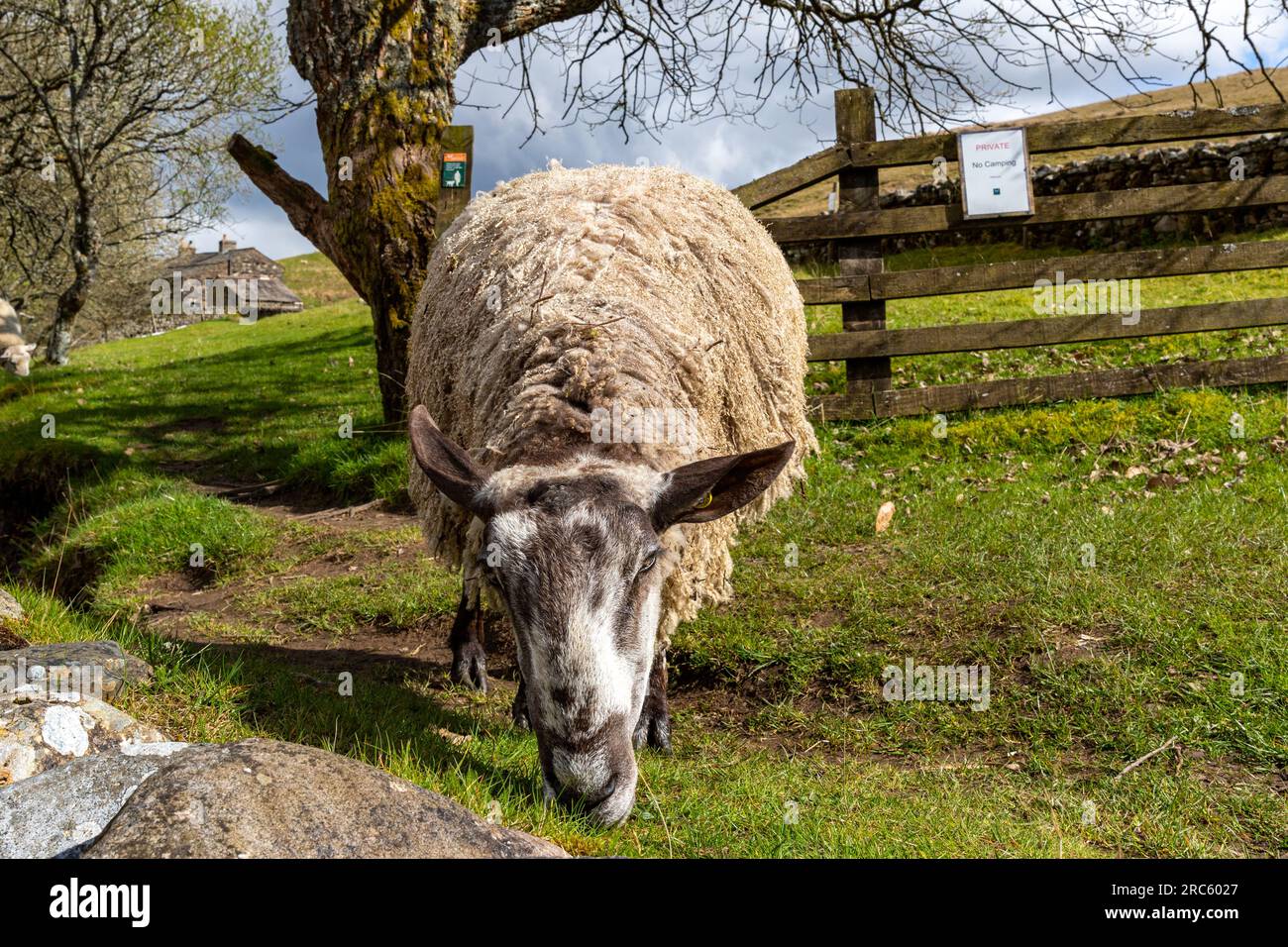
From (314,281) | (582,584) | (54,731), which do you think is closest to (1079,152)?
(582,584)

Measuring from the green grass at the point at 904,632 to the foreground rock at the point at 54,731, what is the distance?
1.19 feet

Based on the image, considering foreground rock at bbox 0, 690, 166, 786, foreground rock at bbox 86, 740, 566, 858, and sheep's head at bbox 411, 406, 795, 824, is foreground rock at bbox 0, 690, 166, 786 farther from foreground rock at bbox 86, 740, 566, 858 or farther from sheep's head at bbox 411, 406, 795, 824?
sheep's head at bbox 411, 406, 795, 824

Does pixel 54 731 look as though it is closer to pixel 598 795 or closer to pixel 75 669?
pixel 75 669

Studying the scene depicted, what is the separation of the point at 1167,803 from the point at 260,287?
1942 inches

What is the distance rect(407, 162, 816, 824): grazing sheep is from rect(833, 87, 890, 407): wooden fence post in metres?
2.36

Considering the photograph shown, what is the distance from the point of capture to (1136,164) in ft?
54.5

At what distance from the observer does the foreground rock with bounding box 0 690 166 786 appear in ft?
8.89

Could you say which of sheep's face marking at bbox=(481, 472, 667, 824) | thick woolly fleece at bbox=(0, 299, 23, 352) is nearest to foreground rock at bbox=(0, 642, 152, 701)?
sheep's face marking at bbox=(481, 472, 667, 824)

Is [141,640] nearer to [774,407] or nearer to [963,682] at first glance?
[774,407]

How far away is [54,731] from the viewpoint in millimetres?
2811

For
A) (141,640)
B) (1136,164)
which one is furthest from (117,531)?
(1136,164)

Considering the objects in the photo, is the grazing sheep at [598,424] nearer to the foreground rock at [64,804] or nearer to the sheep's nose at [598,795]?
the sheep's nose at [598,795]

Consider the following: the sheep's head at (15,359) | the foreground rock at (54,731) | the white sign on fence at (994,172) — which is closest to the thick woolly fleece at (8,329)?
the sheep's head at (15,359)

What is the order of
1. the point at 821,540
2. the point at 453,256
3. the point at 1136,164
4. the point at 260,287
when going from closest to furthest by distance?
the point at 453,256 < the point at 821,540 < the point at 1136,164 < the point at 260,287
